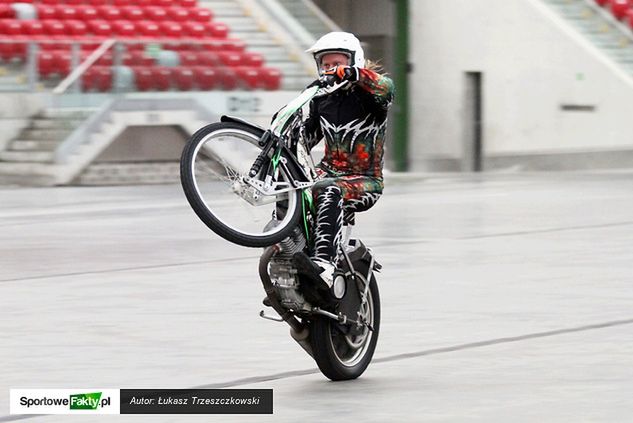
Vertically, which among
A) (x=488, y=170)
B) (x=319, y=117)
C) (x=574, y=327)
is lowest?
(x=488, y=170)

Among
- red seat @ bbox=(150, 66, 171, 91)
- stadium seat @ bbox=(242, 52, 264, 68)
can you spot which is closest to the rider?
red seat @ bbox=(150, 66, 171, 91)

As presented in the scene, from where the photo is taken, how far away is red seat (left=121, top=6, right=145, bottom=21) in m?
28.0

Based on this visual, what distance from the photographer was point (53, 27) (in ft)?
85.9

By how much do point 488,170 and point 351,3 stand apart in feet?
16.3

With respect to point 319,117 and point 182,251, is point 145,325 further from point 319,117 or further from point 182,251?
point 182,251

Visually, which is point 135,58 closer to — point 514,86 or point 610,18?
point 514,86

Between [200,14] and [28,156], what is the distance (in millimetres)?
5898

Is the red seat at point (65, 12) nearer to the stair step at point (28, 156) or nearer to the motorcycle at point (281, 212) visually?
the stair step at point (28, 156)

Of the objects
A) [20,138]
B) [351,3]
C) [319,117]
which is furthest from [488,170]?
[319,117]

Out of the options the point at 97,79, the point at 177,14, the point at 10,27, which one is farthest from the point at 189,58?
the point at 177,14

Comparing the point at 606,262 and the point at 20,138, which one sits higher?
the point at 606,262

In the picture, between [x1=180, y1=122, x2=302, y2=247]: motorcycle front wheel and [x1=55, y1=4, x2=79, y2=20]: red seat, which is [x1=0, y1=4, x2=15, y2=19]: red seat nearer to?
[x1=55, y1=4, x2=79, y2=20]: red seat

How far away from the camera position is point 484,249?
583 inches

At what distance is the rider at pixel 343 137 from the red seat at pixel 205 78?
58.4ft
